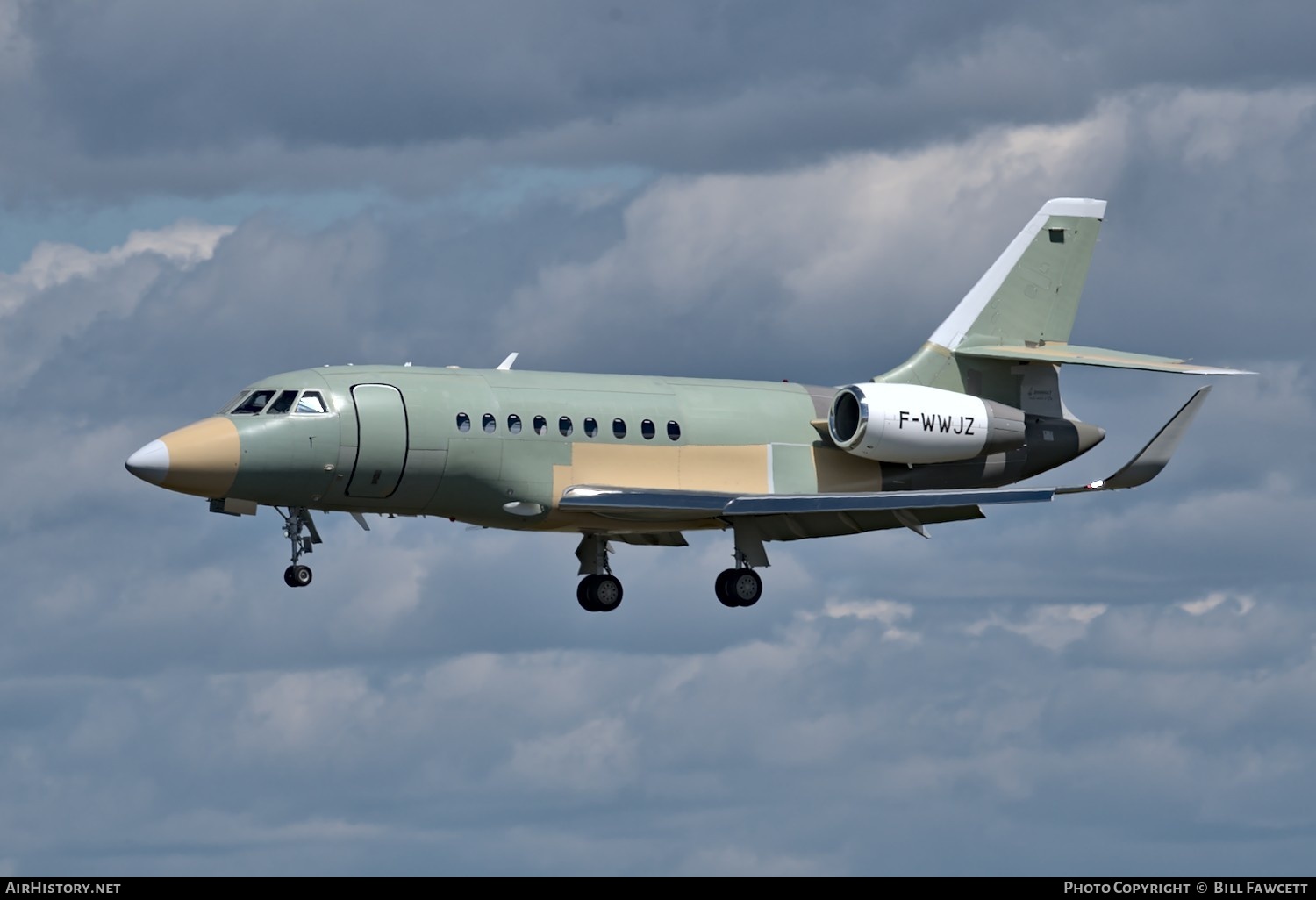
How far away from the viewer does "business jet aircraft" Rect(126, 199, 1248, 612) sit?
5200 centimetres

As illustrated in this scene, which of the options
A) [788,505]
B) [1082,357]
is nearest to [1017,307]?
[1082,357]

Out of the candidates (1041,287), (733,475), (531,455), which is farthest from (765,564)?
(1041,287)

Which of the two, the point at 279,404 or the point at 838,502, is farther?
the point at 838,502

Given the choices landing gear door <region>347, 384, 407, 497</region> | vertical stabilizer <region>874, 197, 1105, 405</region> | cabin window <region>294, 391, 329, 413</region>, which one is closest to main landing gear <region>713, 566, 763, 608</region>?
vertical stabilizer <region>874, 197, 1105, 405</region>

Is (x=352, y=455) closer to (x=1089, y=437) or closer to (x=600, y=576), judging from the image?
(x=600, y=576)

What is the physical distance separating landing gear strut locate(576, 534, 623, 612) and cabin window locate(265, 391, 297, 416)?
927 cm

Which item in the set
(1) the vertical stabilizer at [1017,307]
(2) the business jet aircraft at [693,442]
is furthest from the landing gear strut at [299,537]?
(1) the vertical stabilizer at [1017,307]

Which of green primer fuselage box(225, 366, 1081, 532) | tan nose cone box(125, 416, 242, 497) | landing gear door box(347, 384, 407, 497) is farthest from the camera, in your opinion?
landing gear door box(347, 384, 407, 497)

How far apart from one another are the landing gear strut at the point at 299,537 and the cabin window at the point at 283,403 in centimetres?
236

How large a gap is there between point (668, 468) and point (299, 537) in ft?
28.8

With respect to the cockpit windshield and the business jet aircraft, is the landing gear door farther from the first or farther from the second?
the cockpit windshield

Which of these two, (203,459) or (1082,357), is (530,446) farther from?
(1082,357)

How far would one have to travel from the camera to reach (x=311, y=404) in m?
52.0

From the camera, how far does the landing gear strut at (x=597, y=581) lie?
58094 mm
